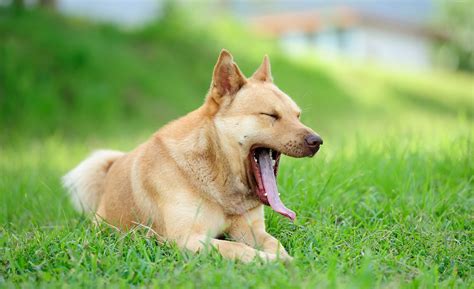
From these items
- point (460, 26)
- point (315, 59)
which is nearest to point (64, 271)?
point (315, 59)

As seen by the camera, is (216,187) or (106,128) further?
(106,128)

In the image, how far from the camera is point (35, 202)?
5.80 m

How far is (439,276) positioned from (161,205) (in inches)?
68.6

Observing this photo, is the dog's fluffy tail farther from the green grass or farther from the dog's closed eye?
the dog's closed eye

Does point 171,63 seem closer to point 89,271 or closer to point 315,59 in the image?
point 315,59

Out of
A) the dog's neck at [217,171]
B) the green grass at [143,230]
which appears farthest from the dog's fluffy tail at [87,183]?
the dog's neck at [217,171]

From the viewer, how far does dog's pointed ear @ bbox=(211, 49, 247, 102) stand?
4504 millimetres

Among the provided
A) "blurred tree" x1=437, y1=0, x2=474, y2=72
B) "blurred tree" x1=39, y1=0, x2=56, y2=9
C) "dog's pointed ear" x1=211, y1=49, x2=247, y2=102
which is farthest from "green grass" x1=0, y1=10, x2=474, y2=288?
"blurred tree" x1=437, y1=0, x2=474, y2=72

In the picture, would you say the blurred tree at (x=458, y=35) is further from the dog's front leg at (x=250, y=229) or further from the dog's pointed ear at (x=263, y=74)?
the dog's front leg at (x=250, y=229)

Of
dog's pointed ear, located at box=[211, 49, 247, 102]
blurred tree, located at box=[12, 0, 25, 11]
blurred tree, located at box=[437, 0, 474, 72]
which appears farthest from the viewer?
blurred tree, located at box=[437, 0, 474, 72]

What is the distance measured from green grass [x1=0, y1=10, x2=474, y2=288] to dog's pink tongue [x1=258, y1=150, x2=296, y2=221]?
235mm

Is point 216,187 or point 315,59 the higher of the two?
point 216,187

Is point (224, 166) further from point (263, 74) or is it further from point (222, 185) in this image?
point (263, 74)

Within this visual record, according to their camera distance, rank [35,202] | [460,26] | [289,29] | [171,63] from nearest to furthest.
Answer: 1. [35,202]
2. [171,63]
3. [289,29]
4. [460,26]
